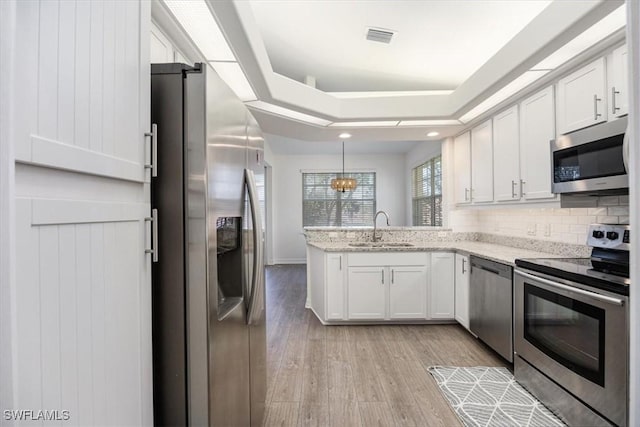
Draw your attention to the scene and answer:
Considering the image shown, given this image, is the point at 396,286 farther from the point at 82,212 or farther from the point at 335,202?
the point at 335,202

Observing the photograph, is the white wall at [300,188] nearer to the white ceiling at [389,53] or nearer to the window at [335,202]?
the window at [335,202]

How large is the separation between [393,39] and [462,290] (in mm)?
2554

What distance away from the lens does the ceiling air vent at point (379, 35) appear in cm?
253

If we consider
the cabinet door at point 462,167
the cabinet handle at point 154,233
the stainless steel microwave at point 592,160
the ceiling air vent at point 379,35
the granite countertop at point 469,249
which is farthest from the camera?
the cabinet door at point 462,167

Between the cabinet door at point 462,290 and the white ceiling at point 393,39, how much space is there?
2025 millimetres

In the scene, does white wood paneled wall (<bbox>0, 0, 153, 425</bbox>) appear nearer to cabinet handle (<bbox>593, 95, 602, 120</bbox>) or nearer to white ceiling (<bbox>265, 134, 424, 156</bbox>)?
cabinet handle (<bbox>593, 95, 602, 120</bbox>)

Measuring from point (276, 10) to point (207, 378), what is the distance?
8.00 ft

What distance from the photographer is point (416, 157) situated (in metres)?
6.86

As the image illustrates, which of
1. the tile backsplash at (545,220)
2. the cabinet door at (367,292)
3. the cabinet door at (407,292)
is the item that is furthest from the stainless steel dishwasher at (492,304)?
the cabinet door at (367,292)

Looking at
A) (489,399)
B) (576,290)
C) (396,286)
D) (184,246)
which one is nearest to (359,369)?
(489,399)

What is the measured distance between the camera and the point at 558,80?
2.27 metres

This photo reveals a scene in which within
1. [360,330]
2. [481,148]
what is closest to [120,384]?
[360,330]

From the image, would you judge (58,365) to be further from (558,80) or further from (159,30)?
(558,80)

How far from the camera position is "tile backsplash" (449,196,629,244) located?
2.20m
